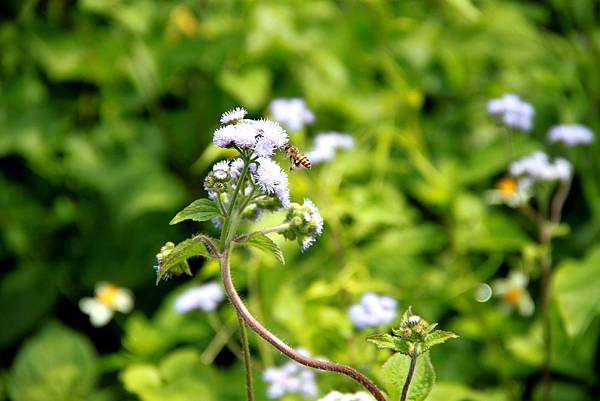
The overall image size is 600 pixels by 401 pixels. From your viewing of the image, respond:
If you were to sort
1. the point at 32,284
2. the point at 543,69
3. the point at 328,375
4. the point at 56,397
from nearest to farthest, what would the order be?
the point at 328,375, the point at 56,397, the point at 32,284, the point at 543,69

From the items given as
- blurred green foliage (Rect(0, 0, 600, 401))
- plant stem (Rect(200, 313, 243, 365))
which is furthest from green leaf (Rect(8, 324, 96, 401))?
plant stem (Rect(200, 313, 243, 365))

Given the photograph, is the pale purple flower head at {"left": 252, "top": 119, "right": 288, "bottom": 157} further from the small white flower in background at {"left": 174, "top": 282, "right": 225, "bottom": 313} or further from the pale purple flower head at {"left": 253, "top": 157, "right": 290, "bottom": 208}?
the small white flower in background at {"left": 174, "top": 282, "right": 225, "bottom": 313}

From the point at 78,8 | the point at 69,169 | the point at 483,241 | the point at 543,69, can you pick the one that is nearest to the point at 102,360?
the point at 69,169

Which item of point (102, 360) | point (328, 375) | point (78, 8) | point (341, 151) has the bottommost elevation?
→ point (328, 375)

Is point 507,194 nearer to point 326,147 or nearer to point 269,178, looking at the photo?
point 326,147

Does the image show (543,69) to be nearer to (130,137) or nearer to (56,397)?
(130,137)

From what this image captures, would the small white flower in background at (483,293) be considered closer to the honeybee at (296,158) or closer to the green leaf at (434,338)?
the honeybee at (296,158)

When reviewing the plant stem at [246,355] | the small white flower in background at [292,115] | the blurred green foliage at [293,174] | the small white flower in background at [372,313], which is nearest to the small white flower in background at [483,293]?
the blurred green foliage at [293,174]
